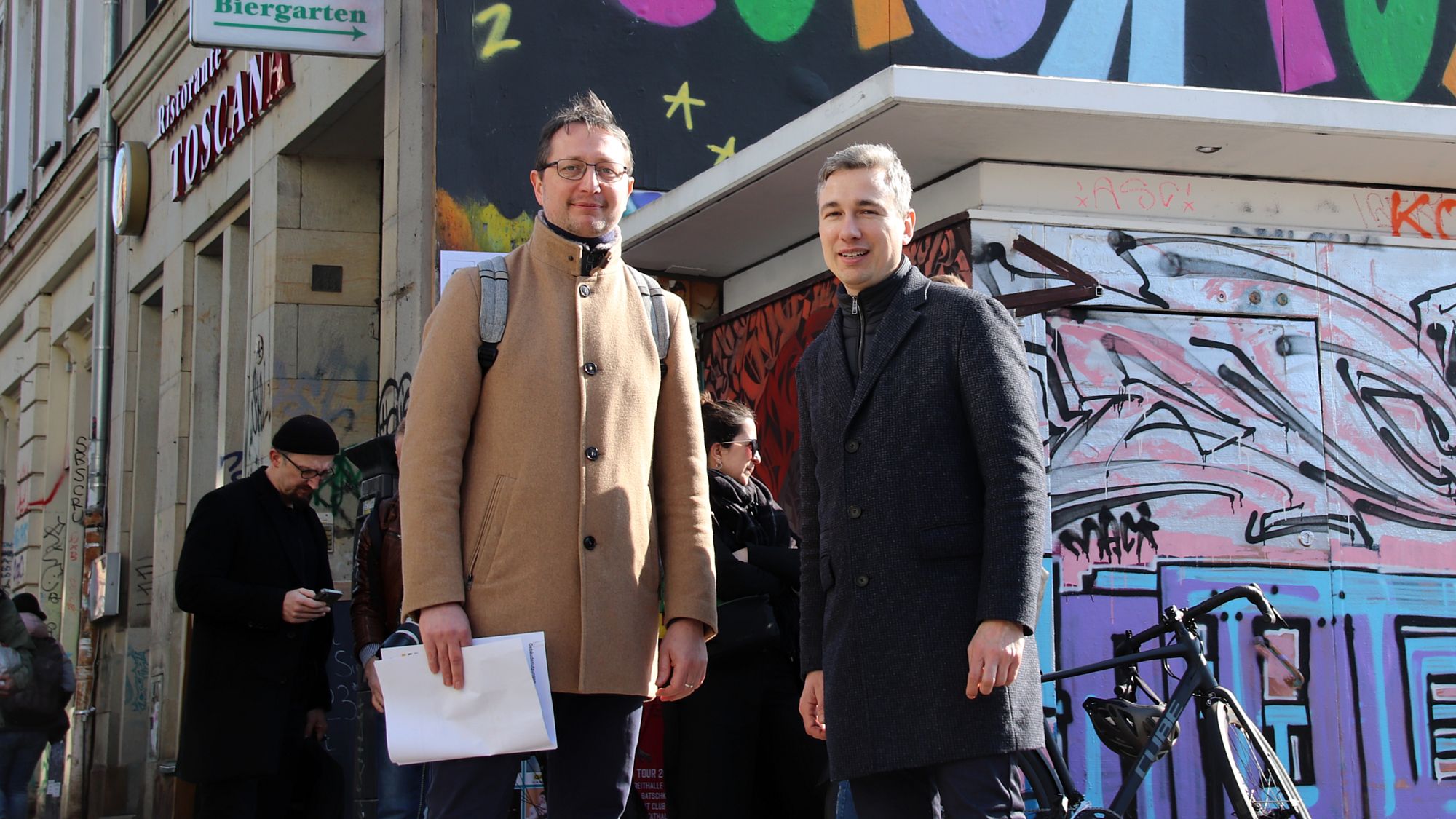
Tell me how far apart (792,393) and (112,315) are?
11.6 m

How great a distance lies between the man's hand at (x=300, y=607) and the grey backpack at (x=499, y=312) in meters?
2.78

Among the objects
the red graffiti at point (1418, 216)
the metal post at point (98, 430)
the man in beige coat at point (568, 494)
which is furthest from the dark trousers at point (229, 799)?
the metal post at point (98, 430)

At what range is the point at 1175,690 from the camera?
19.0 feet

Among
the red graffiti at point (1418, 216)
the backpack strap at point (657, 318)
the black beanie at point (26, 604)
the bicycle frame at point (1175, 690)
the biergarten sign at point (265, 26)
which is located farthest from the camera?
the black beanie at point (26, 604)

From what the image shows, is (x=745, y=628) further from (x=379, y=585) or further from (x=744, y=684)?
(x=379, y=585)

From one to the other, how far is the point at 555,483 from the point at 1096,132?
155 inches

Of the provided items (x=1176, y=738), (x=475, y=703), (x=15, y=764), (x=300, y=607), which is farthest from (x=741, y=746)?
(x=15, y=764)

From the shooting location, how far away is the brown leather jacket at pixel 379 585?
6.67 metres

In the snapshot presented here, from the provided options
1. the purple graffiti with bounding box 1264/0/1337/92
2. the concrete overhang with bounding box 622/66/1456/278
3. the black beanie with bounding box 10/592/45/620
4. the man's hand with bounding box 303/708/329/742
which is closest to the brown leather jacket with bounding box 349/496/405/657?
the man's hand with bounding box 303/708/329/742

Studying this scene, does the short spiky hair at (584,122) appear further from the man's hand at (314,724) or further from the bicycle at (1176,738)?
the man's hand at (314,724)

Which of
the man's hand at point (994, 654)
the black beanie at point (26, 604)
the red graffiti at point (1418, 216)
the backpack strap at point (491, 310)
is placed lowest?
the man's hand at point (994, 654)

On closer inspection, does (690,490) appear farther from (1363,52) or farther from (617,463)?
(1363,52)

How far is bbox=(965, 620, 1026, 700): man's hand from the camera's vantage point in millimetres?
3393

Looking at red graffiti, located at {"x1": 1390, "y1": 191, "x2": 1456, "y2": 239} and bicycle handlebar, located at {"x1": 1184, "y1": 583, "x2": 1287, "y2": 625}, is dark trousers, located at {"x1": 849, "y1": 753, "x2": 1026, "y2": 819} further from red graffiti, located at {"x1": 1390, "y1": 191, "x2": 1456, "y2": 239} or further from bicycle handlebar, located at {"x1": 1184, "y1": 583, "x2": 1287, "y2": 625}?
red graffiti, located at {"x1": 1390, "y1": 191, "x2": 1456, "y2": 239}
